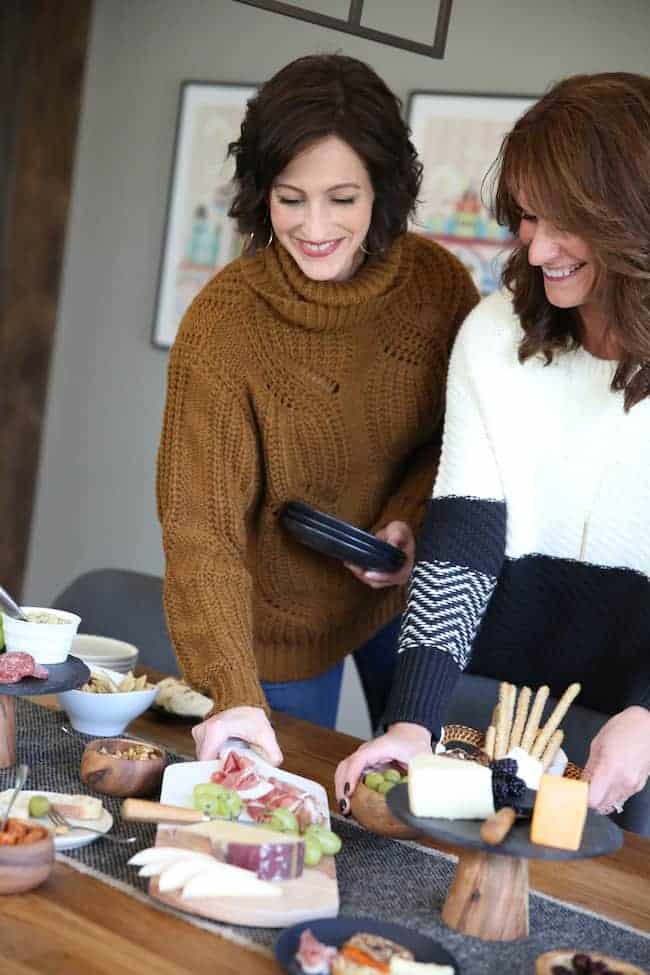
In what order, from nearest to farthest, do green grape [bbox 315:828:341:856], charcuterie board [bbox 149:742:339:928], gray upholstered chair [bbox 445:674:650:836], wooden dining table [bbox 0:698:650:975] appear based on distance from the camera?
wooden dining table [bbox 0:698:650:975] < charcuterie board [bbox 149:742:339:928] < green grape [bbox 315:828:341:856] < gray upholstered chair [bbox 445:674:650:836]

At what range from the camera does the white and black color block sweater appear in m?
A: 1.98

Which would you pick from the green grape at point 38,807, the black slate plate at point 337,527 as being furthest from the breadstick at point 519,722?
the green grape at point 38,807

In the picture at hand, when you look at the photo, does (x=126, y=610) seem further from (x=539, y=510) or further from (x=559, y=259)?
(x=559, y=259)

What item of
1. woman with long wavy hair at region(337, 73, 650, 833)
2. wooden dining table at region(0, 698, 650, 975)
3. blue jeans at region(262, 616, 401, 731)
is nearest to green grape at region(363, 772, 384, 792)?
woman with long wavy hair at region(337, 73, 650, 833)

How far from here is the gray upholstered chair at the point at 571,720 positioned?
208cm

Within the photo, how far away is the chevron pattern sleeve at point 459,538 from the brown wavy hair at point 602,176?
0.26m

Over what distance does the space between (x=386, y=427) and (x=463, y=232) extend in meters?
2.09

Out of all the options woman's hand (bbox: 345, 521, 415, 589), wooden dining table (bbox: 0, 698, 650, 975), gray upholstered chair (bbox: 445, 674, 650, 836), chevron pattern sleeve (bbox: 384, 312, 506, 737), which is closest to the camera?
wooden dining table (bbox: 0, 698, 650, 975)

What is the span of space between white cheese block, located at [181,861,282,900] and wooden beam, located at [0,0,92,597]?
391cm

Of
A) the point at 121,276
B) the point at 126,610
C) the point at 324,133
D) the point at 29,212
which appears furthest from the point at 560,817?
the point at 29,212

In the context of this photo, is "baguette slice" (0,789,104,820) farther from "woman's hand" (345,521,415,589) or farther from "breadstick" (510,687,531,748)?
"woman's hand" (345,521,415,589)

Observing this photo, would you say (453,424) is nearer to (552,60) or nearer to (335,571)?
(335,571)

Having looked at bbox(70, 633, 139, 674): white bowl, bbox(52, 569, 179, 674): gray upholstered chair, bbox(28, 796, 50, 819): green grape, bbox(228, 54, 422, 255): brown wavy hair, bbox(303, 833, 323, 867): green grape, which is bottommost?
bbox(52, 569, 179, 674): gray upholstered chair

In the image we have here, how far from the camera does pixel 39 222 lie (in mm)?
5027
